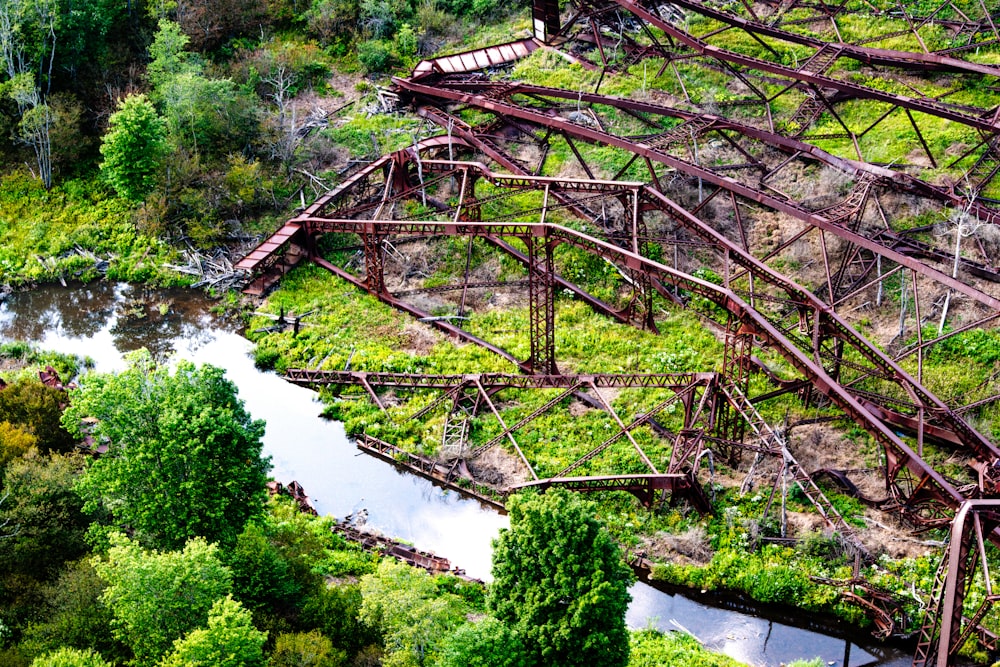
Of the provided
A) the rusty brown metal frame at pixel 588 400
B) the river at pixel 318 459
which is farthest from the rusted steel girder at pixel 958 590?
the rusty brown metal frame at pixel 588 400

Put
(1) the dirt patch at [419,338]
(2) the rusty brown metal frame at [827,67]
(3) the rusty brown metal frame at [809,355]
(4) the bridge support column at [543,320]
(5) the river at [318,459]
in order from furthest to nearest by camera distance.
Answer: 1. (2) the rusty brown metal frame at [827,67]
2. (1) the dirt patch at [419,338]
3. (4) the bridge support column at [543,320]
4. (3) the rusty brown metal frame at [809,355]
5. (5) the river at [318,459]

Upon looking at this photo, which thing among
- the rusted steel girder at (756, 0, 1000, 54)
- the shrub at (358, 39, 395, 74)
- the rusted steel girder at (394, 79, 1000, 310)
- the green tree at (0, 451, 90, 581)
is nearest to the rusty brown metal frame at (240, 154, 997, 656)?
the rusted steel girder at (394, 79, 1000, 310)

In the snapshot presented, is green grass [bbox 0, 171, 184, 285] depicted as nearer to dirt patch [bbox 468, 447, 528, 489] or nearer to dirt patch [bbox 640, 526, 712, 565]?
dirt patch [bbox 468, 447, 528, 489]

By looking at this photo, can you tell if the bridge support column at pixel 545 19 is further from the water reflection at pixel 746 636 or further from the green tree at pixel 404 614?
the green tree at pixel 404 614

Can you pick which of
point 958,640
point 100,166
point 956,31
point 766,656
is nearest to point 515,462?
point 766,656

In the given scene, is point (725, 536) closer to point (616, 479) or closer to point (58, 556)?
point (616, 479)

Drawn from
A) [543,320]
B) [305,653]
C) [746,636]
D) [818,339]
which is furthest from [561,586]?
[543,320]
